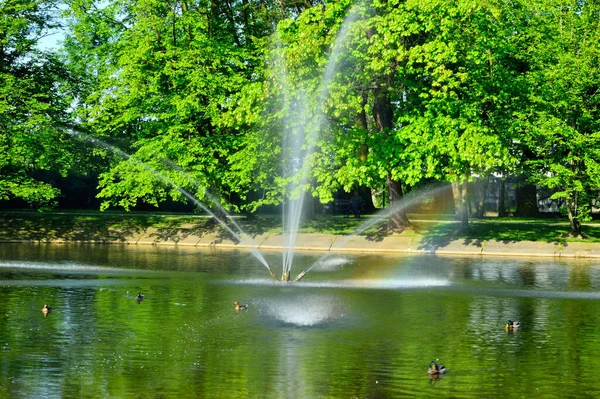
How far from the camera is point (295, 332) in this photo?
71.0ft

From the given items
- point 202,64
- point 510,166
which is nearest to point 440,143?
point 510,166

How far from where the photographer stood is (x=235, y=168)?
49.0 meters

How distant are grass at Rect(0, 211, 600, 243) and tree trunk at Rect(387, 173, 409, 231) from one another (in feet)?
1.69

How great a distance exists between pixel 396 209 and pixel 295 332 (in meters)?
29.0

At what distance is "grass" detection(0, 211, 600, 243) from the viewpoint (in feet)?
161

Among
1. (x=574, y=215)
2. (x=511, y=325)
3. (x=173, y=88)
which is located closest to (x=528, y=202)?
(x=574, y=215)

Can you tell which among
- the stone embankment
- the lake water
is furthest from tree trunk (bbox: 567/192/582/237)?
the lake water

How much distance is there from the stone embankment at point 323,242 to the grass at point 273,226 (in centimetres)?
Result: 35

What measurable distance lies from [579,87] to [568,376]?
32.3 meters

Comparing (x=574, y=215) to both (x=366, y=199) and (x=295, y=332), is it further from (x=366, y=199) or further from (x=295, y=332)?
(x=295, y=332)

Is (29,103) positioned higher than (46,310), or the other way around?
(29,103)

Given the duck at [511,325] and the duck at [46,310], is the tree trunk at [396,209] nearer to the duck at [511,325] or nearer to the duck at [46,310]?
the duck at [511,325]

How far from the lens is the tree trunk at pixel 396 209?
4994cm

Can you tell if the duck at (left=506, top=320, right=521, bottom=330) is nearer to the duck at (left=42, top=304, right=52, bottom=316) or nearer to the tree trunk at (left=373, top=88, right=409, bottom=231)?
the duck at (left=42, top=304, right=52, bottom=316)
